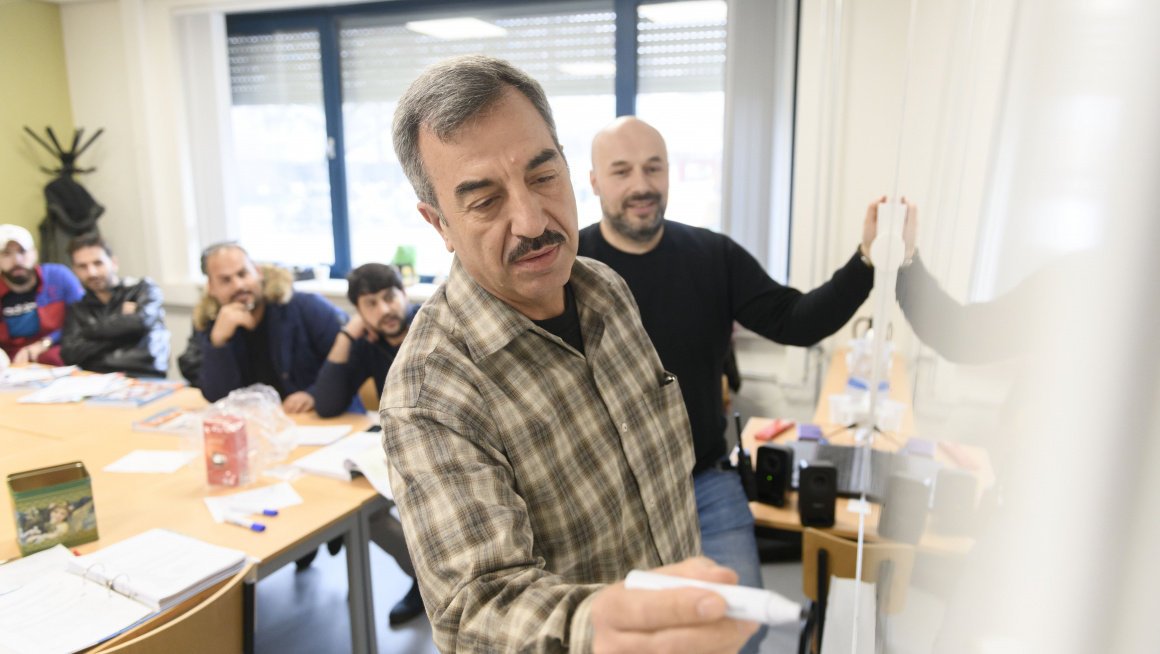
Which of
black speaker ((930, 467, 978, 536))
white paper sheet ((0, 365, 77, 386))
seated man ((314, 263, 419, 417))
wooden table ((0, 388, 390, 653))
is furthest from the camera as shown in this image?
white paper sheet ((0, 365, 77, 386))

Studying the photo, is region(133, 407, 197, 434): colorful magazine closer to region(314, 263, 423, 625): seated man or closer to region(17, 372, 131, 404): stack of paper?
region(314, 263, 423, 625): seated man

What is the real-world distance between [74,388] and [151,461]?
1190 mm

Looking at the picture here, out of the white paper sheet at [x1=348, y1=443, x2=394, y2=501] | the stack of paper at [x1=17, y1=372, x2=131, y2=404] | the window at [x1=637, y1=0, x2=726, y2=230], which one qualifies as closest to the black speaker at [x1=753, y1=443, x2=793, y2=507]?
the white paper sheet at [x1=348, y1=443, x2=394, y2=501]

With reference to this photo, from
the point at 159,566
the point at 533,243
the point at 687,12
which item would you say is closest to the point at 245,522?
the point at 159,566

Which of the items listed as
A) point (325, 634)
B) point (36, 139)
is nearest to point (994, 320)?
point (325, 634)

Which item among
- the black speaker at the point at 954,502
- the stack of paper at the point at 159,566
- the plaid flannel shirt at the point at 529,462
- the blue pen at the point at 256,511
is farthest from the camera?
the blue pen at the point at 256,511

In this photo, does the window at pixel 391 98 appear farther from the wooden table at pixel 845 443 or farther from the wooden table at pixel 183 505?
the wooden table at pixel 183 505

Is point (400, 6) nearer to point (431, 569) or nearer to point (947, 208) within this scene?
point (431, 569)

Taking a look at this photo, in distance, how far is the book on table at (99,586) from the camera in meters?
1.30

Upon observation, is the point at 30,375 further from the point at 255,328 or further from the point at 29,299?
the point at 29,299

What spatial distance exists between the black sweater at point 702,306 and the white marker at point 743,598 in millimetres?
1512

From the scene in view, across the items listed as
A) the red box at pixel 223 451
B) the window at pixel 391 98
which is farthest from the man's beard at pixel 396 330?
the window at pixel 391 98

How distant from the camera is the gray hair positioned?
0.87 m

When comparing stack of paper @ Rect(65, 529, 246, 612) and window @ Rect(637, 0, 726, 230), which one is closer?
stack of paper @ Rect(65, 529, 246, 612)
